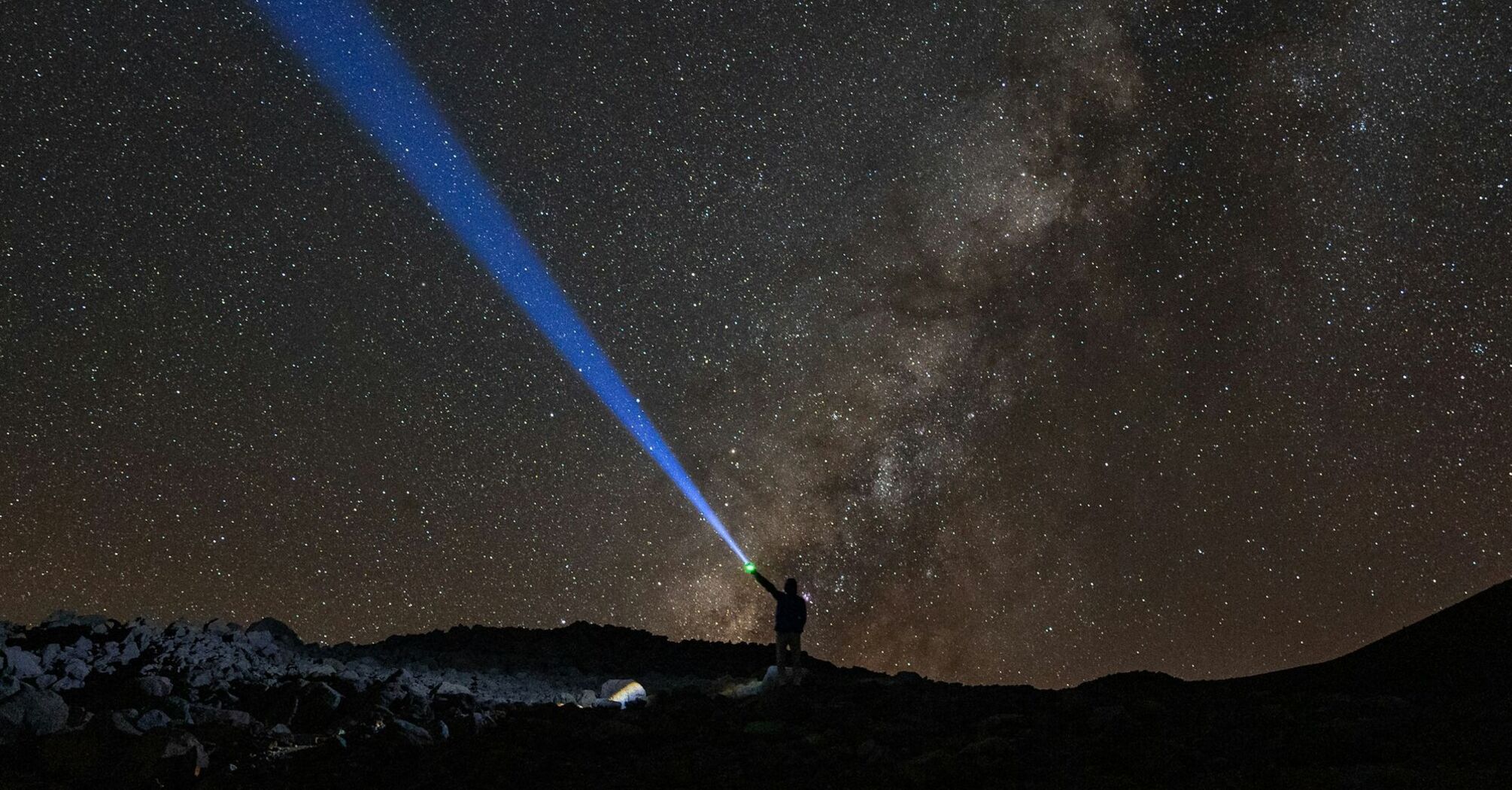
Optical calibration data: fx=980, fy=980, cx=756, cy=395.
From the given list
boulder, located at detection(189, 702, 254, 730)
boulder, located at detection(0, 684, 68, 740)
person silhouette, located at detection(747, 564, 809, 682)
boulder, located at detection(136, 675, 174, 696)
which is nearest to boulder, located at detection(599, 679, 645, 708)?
person silhouette, located at detection(747, 564, 809, 682)

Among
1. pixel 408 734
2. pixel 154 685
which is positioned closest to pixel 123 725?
pixel 154 685

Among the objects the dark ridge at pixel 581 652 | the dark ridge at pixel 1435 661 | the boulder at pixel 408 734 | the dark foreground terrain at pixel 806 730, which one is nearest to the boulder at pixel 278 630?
the dark ridge at pixel 581 652

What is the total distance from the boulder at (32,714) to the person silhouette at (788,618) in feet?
20.5

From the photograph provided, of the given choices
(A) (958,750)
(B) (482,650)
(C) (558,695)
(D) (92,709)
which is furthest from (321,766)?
(B) (482,650)

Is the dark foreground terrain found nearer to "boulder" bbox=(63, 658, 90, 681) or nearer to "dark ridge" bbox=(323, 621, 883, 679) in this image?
A: "boulder" bbox=(63, 658, 90, 681)

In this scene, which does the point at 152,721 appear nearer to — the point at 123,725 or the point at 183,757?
the point at 123,725

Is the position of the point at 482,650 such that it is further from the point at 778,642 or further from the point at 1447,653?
the point at 1447,653

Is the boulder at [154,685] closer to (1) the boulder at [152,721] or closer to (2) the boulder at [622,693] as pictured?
(1) the boulder at [152,721]

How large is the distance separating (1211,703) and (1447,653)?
2.73m

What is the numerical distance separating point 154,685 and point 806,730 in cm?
527

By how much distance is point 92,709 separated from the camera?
7.60 metres

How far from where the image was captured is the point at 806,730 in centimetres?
697

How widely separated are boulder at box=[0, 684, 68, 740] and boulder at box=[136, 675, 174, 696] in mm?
873

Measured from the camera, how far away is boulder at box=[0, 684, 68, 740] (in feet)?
21.8
